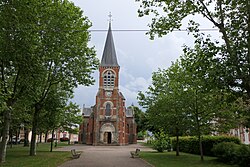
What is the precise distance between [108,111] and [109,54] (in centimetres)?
1343

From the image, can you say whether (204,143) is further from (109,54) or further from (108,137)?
(109,54)

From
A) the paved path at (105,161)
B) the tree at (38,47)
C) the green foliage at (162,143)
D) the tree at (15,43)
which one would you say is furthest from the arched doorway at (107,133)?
the tree at (15,43)

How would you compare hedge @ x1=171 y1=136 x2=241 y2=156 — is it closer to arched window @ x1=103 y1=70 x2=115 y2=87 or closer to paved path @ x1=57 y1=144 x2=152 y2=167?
paved path @ x1=57 y1=144 x2=152 y2=167

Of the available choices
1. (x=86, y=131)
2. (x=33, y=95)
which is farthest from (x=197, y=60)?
(x=86, y=131)

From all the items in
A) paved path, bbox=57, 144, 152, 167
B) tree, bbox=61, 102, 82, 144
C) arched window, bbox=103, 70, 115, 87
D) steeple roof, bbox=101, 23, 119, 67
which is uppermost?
steeple roof, bbox=101, 23, 119, 67

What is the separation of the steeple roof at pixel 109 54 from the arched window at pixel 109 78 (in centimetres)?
189

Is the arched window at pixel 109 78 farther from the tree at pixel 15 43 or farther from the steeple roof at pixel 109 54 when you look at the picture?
the tree at pixel 15 43

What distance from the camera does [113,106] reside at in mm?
56719

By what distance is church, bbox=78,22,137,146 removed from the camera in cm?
5519

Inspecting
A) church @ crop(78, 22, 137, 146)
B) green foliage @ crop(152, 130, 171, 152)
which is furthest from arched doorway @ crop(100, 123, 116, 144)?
green foliage @ crop(152, 130, 171, 152)

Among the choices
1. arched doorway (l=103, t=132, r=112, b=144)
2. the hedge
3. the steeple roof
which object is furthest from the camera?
the steeple roof

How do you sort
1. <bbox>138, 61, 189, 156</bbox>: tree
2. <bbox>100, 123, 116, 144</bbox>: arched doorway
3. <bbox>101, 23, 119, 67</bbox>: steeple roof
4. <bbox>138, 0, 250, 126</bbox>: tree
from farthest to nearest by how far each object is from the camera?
<bbox>101, 23, 119, 67</bbox>: steeple roof
<bbox>100, 123, 116, 144</bbox>: arched doorway
<bbox>138, 61, 189, 156</bbox>: tree
<bbox>138, 0, 250, 126</bbox>: tree

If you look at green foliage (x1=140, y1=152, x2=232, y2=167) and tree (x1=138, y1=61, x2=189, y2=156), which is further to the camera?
tree (x1=138, y1=61, x2=189, y2=156)

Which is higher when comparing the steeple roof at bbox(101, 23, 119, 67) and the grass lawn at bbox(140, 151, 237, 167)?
the steeple roof at bbox(101, 23, 119, 67)
